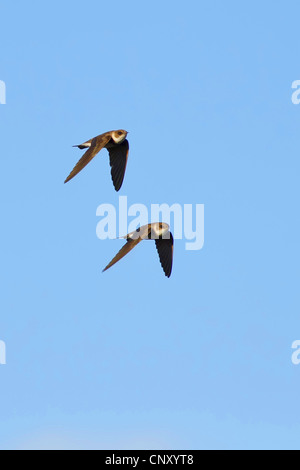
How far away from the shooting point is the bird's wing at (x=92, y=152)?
62.3ft

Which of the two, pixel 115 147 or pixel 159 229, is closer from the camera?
pixel 159 229

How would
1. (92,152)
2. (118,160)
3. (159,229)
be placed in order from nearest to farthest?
(92,152) → (159,229) → (118,160)

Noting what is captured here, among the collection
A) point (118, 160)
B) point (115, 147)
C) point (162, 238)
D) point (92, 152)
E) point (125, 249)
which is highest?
point (115, 147)

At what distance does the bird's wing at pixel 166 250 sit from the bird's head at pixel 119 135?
1631 mm

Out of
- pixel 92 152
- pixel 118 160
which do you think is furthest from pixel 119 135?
pixel 92 152

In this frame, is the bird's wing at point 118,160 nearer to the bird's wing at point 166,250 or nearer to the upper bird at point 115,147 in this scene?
the upper bird at point 115,147

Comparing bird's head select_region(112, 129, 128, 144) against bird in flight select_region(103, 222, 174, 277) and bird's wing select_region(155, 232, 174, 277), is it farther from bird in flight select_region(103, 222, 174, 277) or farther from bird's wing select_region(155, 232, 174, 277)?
bird's wing select_region(155, 232, 174, 277)

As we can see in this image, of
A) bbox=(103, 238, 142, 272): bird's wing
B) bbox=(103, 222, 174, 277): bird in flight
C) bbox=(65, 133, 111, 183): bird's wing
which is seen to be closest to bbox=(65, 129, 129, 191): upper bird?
bbox=(65, 133, 111, 183): bird's wing

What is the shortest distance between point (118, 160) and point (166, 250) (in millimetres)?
1543

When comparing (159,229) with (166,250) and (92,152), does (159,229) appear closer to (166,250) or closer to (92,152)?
(166,250)

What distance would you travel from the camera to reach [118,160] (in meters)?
21.6

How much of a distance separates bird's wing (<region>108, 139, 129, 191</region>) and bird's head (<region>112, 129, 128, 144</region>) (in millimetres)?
193

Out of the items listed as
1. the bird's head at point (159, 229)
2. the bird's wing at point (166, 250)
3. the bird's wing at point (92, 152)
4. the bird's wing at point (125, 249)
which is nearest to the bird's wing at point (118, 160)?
the bird's wing at point (92, 152)
